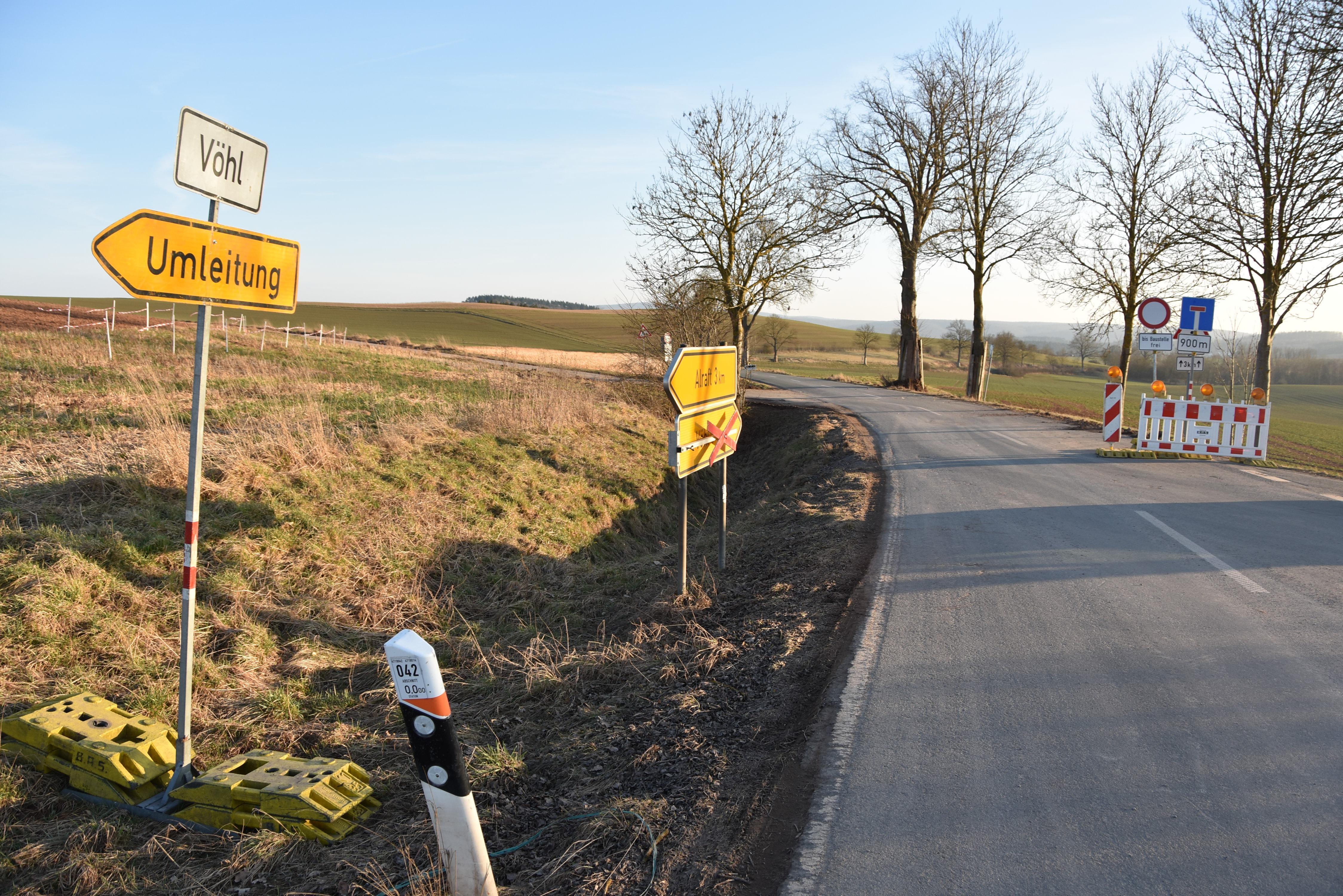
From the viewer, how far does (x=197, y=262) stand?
362 cm

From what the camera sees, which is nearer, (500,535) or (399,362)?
(500,535)

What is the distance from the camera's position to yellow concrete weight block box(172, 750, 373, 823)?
11.6 feet

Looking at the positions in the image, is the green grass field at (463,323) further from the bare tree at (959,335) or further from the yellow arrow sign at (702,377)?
the yellow arrow sign at (702,377)

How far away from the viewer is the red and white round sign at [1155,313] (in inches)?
566

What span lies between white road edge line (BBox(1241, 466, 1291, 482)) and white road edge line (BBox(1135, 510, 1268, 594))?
4.13m

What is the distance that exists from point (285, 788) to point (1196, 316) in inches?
634

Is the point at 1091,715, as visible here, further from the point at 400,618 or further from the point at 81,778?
the point at 400,618

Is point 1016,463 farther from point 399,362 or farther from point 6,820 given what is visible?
point 399,362

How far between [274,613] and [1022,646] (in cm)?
600

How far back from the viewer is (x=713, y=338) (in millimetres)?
23406

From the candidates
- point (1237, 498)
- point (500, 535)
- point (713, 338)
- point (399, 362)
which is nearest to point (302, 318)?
point (399, 362)

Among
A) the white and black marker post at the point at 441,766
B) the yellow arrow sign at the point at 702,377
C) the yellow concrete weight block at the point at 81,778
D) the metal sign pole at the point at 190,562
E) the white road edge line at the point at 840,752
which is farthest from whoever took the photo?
the yellow arrow sign at the point at 702,377

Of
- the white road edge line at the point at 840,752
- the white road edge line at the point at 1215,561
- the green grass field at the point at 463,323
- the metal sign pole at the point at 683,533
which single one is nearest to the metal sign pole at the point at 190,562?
the white road edge line at the point at 840,752

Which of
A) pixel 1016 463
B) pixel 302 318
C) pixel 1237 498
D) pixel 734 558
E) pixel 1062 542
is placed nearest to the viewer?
pixel 1062 542
